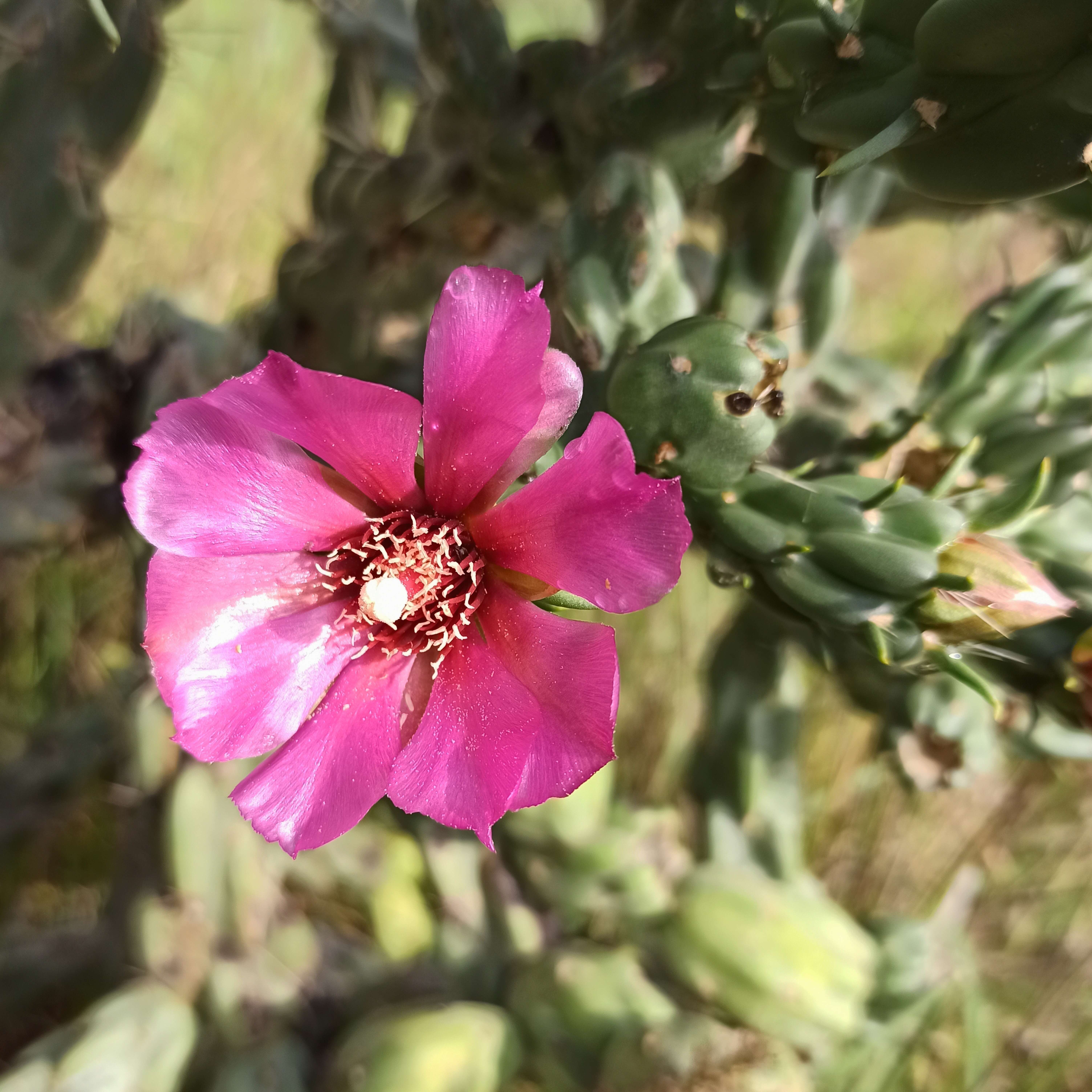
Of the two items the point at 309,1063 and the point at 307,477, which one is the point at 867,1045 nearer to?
the point at 309,1063

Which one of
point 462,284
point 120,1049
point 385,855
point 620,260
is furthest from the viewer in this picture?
point 385,855

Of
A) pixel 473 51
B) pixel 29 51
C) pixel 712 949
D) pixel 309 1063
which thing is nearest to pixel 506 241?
pixel 473 51

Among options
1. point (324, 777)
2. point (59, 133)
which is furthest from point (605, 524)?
point (59, 133)

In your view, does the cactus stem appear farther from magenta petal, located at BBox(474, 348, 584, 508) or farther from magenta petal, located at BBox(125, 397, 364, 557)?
magenta petal, located at BBox(474, 348, 584, 508)

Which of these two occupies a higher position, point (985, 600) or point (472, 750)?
point (472, 750)

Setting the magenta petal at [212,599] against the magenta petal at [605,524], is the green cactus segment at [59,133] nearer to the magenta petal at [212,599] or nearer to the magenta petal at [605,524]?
the magenta petal at [212,599]

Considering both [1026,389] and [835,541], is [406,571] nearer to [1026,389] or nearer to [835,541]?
[835,541]
